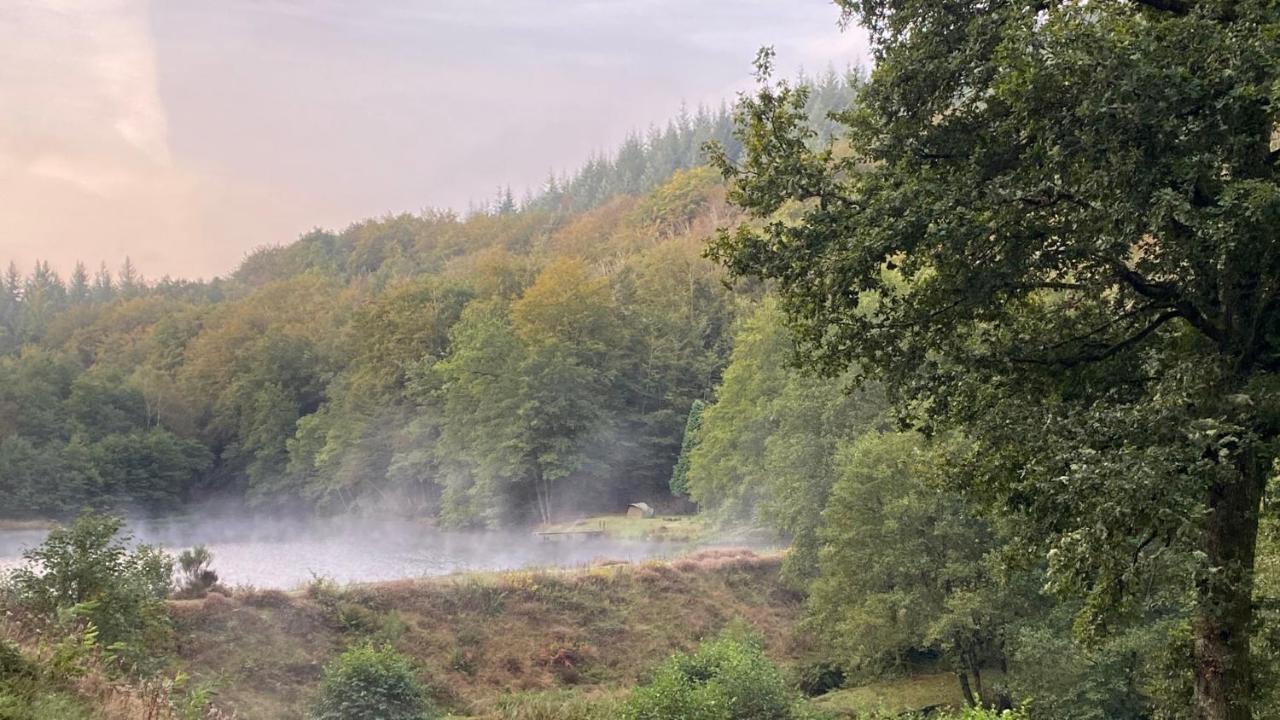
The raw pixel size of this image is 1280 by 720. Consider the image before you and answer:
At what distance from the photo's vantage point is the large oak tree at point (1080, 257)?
294 inches

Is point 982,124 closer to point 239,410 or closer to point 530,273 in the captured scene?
point 530,273

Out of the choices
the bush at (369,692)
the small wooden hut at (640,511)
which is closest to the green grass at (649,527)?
the small wooden hut at (640,511)

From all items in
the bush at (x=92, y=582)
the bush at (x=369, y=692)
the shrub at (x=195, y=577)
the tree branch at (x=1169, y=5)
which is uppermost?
the tree branch at (x=1169, y=5)

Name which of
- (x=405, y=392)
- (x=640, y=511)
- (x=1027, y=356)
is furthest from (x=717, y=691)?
(x=405, y=392)

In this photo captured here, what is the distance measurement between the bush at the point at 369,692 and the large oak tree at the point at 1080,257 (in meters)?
12.6

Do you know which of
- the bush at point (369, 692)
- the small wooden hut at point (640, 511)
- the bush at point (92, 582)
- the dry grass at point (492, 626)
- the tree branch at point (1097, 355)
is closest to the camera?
the tree branch at point (1097, 355)

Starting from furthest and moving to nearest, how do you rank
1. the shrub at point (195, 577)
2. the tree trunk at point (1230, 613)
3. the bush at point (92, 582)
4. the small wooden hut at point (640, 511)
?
1. the small wooden hut at point (640, 511)
2. the shrub at point (195, 577)
3. the bush at point (92, 582)
4. the tree trunk at point (1230, 613)

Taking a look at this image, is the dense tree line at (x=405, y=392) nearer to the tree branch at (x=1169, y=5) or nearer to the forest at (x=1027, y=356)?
the forest at (x=1027, y=356)

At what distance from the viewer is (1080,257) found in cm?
898

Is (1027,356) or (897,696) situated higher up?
(1027,356)

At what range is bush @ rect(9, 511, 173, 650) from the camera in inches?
613

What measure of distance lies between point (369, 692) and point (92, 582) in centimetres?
575

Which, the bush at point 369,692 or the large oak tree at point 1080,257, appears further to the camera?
the bush at point 369,692

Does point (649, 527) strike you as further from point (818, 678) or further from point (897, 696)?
point (897, 696)
